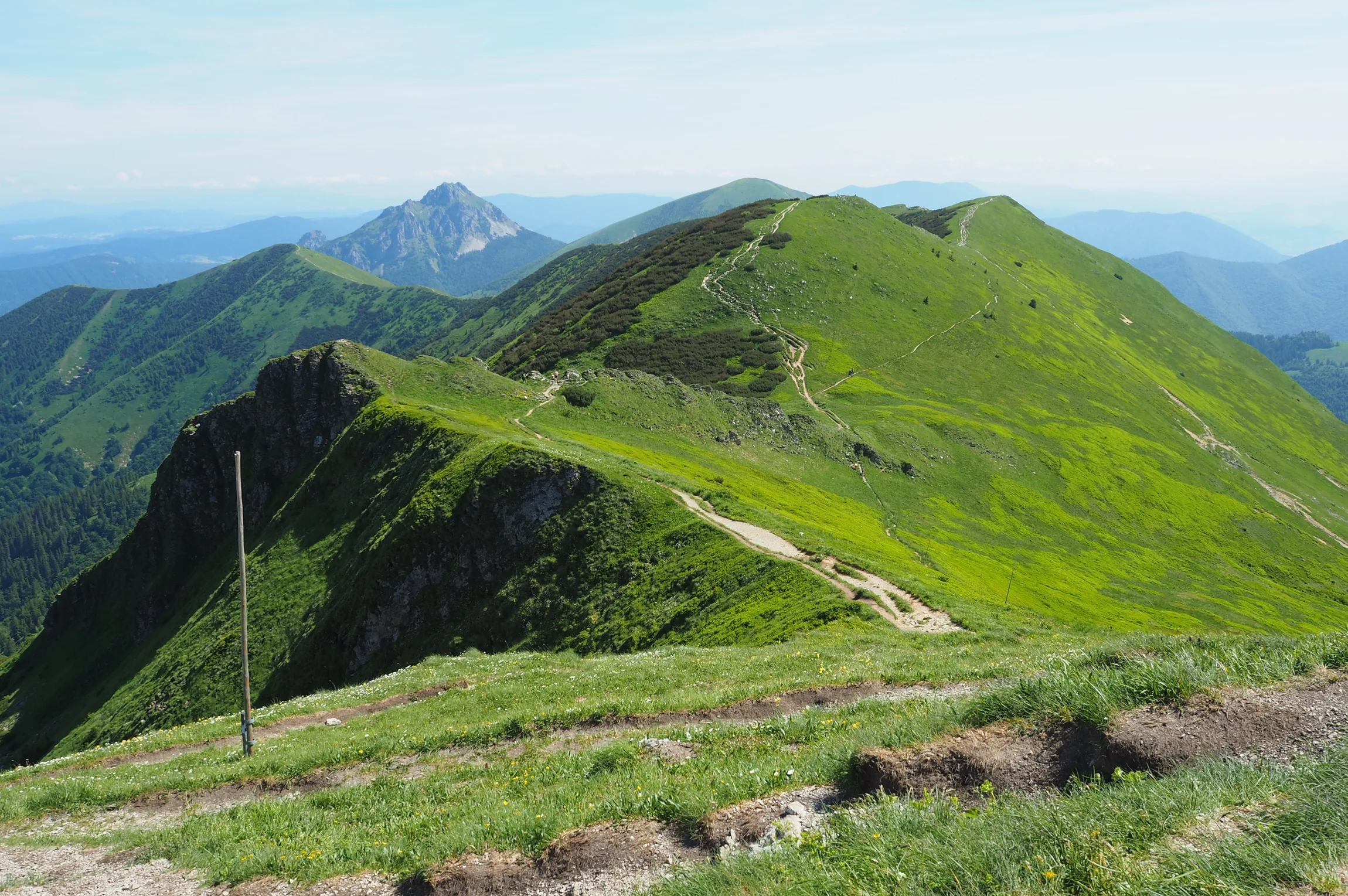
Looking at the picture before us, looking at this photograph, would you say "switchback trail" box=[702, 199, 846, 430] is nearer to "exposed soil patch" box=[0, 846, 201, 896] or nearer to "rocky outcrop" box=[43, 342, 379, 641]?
"rocky outcrop" box=[43, 342, 379, 641]

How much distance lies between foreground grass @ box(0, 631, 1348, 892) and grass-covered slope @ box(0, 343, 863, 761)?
10.5 metres

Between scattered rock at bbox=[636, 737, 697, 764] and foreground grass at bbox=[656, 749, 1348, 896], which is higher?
foreground grass at bbox=[656, 749, 1348, 896]

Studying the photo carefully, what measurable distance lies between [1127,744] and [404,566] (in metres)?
45.4

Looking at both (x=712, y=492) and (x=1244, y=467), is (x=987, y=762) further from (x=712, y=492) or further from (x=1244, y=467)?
(x=1244, y=467)

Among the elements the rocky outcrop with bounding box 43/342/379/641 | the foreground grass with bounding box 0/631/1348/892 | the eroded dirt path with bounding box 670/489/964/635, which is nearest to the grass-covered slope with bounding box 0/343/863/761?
the rocky outcrop with bounding box 43/342/379/641

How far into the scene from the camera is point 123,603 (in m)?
90.1

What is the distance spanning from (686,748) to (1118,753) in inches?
347

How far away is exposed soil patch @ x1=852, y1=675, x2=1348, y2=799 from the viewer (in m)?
9.94

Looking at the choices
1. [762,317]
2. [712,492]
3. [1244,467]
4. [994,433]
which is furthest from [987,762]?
[1244,467]

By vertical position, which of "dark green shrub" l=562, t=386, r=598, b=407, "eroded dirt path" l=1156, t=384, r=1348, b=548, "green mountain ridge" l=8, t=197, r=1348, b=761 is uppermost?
"dark green shrub" l=562, t=386, r=598, b=407

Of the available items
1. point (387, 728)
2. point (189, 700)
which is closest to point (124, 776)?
point (387, 728)

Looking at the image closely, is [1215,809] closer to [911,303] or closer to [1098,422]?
[1098,422]

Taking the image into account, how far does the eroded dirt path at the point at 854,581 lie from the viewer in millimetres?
30828

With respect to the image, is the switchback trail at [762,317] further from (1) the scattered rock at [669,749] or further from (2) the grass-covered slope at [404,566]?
(1) the scattered rock at [669,749]
